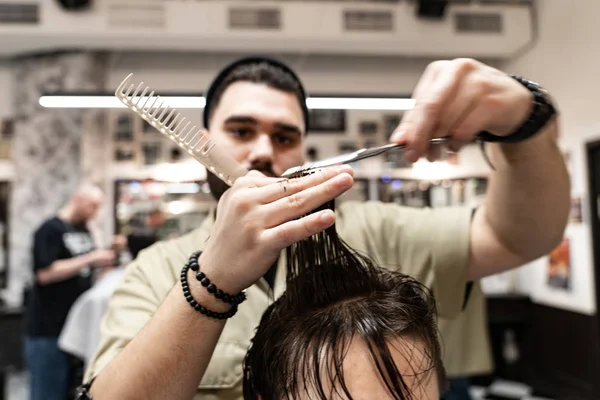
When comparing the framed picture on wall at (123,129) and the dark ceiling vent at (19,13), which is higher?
the dark ceiling vent at (19,13)

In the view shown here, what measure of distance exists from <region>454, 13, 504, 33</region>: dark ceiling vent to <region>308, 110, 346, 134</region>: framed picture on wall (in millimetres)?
1587

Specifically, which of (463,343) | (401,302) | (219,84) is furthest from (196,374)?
(463,343)

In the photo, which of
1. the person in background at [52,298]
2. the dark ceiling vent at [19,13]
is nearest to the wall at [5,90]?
the dark ceiling vent at [19,13]

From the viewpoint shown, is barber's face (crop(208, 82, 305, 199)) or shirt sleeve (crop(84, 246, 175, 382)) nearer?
shirt sleeve (crop(84, 246, 175, 382))

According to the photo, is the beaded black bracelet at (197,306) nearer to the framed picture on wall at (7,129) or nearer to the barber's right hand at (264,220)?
the barber's right hand at (264,220)

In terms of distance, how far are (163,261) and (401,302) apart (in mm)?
631

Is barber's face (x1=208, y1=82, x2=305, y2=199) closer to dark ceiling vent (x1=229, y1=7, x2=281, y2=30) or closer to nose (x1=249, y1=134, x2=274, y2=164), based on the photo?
nose (x1=249, y1=134, x2=274, y2=164)

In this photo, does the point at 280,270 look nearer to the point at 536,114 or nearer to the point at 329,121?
the point at 536,114

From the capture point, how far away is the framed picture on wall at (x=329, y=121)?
5.58 meters

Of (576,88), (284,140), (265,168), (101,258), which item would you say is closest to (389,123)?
(576,88)

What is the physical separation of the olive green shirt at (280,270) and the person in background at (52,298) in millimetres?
2475

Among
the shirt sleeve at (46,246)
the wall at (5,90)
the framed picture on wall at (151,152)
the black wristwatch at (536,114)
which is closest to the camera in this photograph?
the black wristwatch at (536,114)

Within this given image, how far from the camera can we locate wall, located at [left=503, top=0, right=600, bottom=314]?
4.07 metres

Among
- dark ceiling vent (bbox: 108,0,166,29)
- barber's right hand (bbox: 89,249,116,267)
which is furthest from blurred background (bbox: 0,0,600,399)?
barber's right hand (bbox: 89,249,116,267)
